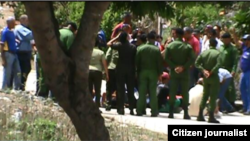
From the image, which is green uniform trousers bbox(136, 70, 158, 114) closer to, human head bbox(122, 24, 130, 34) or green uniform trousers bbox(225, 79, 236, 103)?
human head bbox(122, 24, 130, 34)

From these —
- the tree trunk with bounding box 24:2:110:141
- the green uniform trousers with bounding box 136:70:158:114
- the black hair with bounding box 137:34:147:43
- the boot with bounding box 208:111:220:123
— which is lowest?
the boot with bounding box 208:111:220:123

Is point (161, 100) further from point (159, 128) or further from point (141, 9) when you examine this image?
point (141, 9)

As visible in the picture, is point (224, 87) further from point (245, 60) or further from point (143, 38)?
point (143, 38)

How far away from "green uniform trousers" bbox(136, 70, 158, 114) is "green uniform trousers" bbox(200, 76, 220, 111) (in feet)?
3.28

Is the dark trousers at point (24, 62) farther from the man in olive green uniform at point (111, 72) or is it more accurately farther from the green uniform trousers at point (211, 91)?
the green uniform trousers at point (211, 91)

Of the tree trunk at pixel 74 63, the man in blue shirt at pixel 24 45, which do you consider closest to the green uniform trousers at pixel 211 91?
the man in blue shirt at pixel 24 45

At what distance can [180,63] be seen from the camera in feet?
46.9

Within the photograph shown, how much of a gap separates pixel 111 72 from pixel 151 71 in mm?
1065

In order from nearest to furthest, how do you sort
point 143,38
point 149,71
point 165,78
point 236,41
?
point 149,71 < point 143,38 < point 165,78 < point 236,41

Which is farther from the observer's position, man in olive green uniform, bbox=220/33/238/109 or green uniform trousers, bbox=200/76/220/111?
man in olive green uniform, bbox=220/33/238/109

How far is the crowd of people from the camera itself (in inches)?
555

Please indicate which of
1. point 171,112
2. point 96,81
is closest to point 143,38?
point 96,81

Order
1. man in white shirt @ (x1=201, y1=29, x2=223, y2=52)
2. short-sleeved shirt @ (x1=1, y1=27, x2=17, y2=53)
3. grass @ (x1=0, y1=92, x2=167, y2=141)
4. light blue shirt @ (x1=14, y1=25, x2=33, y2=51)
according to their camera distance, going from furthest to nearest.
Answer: man in white shirt @ (x1=201, y1=29, x2=223, y2=52)
light blue shirt @ (x1=14, y1=25, x2=33, y2=51)
short-sleeved shirt @ (x1=1, y1=27, x2=17, y2=53)
grass @ (x1=0, y1=92, x2=167, y2=141)

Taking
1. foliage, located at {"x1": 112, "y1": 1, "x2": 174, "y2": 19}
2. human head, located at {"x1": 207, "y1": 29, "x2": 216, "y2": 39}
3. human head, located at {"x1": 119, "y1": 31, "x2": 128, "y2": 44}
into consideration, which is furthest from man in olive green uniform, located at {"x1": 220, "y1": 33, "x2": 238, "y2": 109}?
foliage, located at {"x1": 112, "y1": 1, "x2": 174, "y2": 19}
